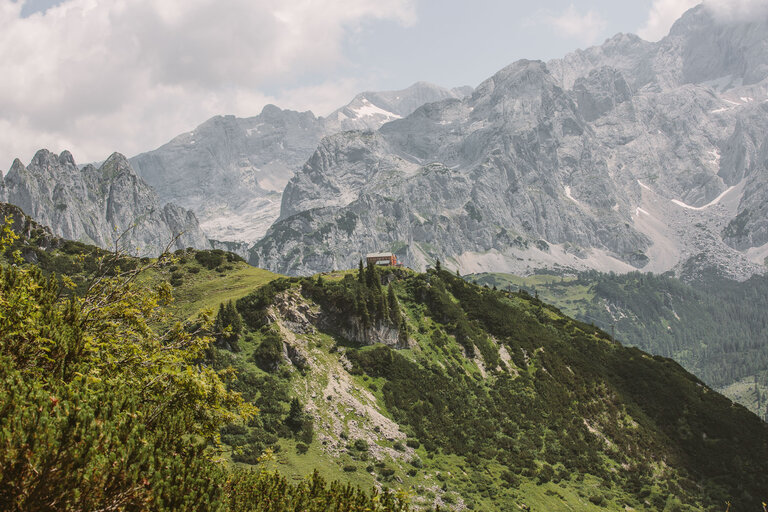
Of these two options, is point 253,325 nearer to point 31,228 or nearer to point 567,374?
point 567,374

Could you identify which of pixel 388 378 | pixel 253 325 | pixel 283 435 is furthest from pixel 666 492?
pixel 253 325

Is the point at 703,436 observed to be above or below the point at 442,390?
below

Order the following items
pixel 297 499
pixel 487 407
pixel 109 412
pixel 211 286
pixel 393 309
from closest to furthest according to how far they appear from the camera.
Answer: pixel 109 412 → pixel 297 499 → pixel 487 407 → pixel 211 286 → pixel 393 309

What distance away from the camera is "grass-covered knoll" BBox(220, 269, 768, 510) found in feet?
235

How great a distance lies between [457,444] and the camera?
Result: 79.3 metres

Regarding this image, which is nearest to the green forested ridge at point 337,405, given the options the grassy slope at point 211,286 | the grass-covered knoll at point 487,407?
the grass-covered knoll at point 487,407

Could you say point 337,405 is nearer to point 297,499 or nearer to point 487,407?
point 487,407

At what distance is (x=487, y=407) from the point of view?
93938mm

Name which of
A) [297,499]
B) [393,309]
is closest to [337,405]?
[393,309]

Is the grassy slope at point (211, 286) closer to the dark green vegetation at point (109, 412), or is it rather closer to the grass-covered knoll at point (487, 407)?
the grass-covered knoll at point (487, 407)

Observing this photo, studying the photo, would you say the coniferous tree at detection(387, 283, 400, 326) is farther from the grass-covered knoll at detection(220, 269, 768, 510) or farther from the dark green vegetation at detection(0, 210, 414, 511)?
the dark green vegetation at detection(0, 210, 414, 511)

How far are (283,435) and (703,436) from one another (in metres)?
91.5

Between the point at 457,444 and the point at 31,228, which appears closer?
the point at 457,444

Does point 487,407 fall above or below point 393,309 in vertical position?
below
